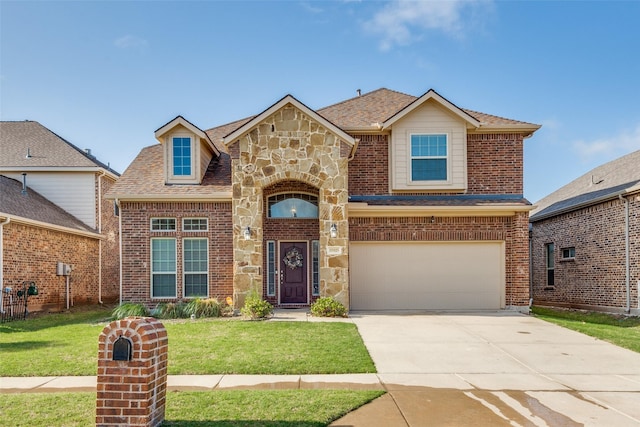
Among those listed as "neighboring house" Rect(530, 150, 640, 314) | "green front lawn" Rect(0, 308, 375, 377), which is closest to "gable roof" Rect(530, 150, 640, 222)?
"neighboring house" Rect(530, 150, 640, 314)

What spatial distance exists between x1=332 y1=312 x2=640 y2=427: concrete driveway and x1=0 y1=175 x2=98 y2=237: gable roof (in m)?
11.2

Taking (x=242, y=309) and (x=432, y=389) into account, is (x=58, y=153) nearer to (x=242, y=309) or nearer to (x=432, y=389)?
(x=242, y=309)

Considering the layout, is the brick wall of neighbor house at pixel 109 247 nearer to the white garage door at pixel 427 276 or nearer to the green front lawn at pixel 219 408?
the white garage door at pixel 427 276

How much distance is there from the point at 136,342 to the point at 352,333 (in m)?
6.37

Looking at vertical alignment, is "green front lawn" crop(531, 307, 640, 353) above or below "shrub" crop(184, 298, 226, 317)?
below

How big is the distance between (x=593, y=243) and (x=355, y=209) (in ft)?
26.7

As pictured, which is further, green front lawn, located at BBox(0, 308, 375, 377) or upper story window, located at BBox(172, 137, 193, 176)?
upper story window, located at BBox(172, 137, 193, 176)

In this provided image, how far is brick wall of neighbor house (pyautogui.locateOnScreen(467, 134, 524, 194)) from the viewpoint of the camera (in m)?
15.2

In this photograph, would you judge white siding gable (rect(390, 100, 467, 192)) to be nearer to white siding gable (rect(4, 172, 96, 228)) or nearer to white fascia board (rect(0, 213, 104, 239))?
white fascia board (rect(0, 213, 104, 239))

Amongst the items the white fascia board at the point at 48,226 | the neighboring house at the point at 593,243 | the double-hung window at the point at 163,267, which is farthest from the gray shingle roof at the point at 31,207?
the neighboring house at the point at 593,243

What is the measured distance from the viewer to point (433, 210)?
1438 cm

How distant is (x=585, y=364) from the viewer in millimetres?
8117

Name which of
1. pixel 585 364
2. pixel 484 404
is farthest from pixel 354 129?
pixel 484 404

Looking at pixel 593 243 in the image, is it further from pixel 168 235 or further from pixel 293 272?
pixel 168 235
